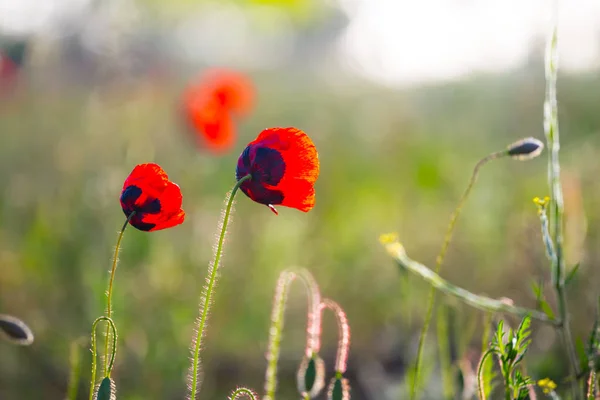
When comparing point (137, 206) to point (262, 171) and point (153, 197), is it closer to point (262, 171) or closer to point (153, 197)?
point (153, 197)

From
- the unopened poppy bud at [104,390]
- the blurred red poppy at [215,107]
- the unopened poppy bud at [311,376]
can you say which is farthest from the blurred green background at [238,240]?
the unopened poppy bud at [104,390]

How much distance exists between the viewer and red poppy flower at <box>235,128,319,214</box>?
1.37 m

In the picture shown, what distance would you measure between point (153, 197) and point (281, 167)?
0.81 ft

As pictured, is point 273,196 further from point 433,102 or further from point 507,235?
point 433,102

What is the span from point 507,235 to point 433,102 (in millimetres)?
5265

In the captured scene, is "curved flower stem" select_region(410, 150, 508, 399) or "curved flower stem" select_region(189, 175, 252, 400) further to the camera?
"curved flower stem" select_region(410, 150, 508, 399)

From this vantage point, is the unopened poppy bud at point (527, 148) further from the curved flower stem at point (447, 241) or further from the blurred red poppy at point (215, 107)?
the blurred red poppy at point (215, 107)

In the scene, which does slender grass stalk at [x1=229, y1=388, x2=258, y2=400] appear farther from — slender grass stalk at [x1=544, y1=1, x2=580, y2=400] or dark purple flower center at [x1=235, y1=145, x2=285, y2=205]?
slender grass stalk at [x1=544, y1=1, x2=580, y2=400]

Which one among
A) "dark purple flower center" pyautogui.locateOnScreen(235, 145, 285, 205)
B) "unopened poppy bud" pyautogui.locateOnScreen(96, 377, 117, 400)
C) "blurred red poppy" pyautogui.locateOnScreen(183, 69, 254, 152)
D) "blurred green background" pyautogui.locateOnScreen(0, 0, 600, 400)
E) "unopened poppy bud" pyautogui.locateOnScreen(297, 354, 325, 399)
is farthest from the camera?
"blurred red poppy" pyautogui.locateOnScreen(183, 69, 254, 152)

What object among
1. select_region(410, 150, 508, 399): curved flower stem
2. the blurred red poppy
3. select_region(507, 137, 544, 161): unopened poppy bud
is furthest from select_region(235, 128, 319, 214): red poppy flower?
the blurred red poppy

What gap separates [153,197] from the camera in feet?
4.55

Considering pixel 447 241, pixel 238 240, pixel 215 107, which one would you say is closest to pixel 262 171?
pixel 447 241

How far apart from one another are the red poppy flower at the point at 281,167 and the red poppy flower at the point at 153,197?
0.14m

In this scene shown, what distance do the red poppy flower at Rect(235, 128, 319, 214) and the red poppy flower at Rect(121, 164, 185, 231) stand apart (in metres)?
0.14
